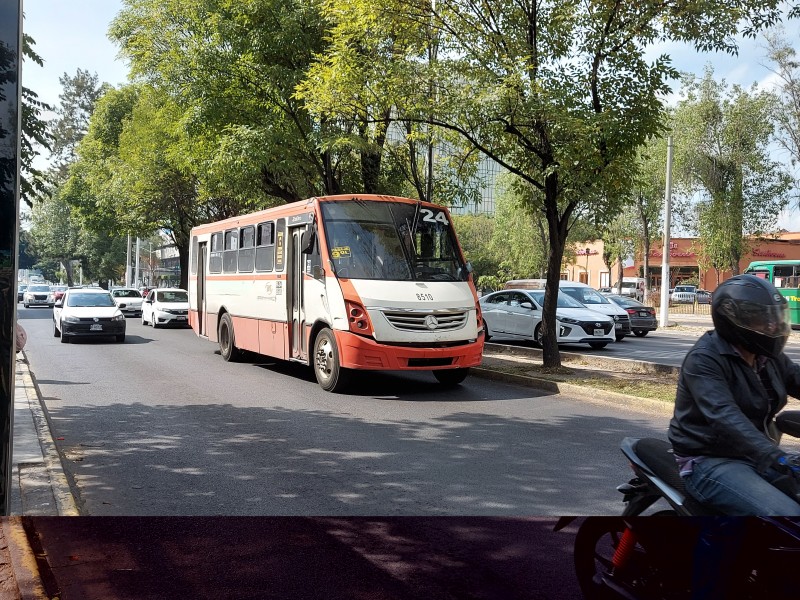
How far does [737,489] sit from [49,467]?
A: 4.54 ft

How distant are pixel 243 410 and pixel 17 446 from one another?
3778mm

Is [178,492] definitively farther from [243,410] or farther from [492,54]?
[492,54]

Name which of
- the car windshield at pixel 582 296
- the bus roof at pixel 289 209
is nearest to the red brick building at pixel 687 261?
the bus roof at pixel 289 209

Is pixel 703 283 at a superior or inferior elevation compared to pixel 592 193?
inferior

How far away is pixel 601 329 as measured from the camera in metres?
13.1

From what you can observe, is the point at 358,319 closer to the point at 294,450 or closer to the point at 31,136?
the point at 294,450

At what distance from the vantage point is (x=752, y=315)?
132 cm

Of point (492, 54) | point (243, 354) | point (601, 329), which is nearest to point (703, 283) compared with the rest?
point (492, 54)

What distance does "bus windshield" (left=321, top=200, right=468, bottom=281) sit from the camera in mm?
6004

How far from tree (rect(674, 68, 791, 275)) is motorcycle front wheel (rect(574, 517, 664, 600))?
598mm

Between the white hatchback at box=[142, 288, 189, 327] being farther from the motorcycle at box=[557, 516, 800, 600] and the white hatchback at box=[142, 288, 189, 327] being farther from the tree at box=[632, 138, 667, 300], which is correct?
the motorcycle at box=[557, 516, 800, 600]

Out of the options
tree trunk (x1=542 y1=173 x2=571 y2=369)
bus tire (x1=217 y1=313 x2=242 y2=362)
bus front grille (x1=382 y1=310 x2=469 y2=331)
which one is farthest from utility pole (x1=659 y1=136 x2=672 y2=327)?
bus tire (x1=217 y1=313 x2=242 y2=362)

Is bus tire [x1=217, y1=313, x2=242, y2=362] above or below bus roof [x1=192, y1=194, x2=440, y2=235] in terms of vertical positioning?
below

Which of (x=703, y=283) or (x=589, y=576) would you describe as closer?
(x=589, y=576)
